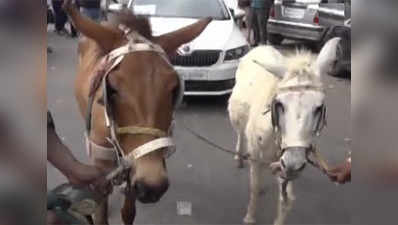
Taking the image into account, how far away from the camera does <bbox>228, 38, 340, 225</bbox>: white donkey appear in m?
4.64

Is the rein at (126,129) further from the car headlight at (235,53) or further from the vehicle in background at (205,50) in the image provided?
the car headlight at (235,53)

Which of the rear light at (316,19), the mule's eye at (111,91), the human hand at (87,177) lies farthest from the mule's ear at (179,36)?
the rear light at (316,19)

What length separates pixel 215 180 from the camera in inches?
290

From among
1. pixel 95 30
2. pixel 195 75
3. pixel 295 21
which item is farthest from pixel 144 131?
pixel 295 21

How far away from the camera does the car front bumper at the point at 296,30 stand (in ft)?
50.0

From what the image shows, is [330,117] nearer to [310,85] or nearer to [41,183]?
[310,85]

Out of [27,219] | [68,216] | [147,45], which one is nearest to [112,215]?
[147,45]

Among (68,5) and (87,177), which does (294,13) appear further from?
(87,177)

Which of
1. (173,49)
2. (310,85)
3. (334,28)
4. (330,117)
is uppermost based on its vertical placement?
(173,49)

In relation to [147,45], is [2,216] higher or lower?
lower

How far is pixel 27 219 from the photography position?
2.39 m

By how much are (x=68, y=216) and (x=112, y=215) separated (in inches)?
132

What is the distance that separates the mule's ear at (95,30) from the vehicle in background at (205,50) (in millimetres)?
5989

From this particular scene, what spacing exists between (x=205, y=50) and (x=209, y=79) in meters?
0.46
